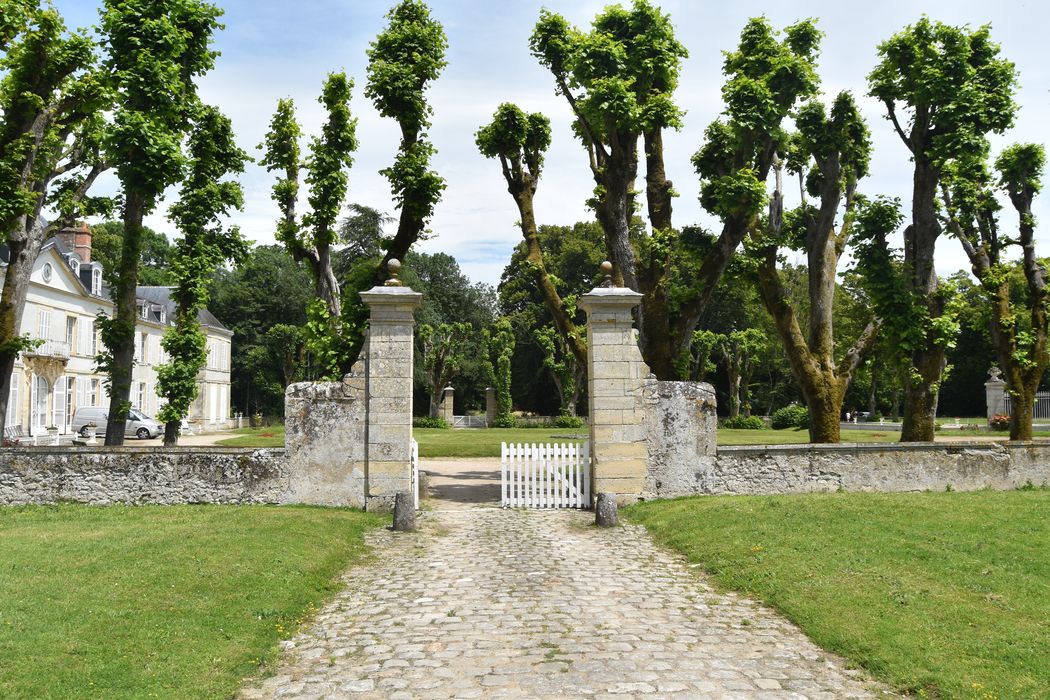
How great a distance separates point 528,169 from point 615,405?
741 cm

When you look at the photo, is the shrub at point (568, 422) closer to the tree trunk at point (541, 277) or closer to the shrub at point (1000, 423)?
the shrub at point (1000, 423)

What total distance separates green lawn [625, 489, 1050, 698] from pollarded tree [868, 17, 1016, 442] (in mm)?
4091

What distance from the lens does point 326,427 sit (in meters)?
11.7

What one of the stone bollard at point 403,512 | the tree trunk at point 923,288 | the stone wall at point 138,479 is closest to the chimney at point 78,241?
the stone wall at point 138,479

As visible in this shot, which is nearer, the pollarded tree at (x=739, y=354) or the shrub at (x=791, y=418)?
the shrub at (x=791, y=418)

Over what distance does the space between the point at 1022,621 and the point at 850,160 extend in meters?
12.7

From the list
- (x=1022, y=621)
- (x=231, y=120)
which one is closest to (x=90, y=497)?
(x=231, y=120)

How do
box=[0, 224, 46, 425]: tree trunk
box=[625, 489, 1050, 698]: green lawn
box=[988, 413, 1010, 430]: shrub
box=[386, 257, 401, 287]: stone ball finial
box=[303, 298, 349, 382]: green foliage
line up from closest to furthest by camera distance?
box=[625, 489, 1050, 698]: green lawn
box=[386, 257, 401, 287]: stone ball finial
box=[0, 224, 46, 425]: tree trunk
box=[303, 298, 349, 382]: green foliage
box=[988, 413, 1010, 430]: shrub

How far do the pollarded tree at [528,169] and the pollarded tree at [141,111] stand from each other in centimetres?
580

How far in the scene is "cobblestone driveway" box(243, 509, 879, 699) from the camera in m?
5.12

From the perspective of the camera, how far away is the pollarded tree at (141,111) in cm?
1300

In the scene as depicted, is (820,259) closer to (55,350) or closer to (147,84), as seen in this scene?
(147,84)

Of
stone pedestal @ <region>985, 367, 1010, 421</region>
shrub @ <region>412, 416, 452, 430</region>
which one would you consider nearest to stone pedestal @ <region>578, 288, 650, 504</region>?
shrub @ <region>412, 416, 452, 430</region>

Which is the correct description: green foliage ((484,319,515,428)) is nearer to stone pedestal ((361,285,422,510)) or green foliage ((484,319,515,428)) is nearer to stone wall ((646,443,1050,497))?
stone wall ((646,443,1050,497))
